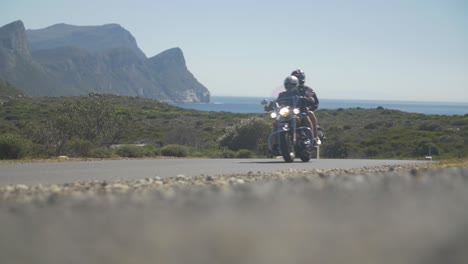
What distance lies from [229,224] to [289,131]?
8.03 metres

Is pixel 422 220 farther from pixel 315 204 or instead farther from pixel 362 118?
pixel 362 118

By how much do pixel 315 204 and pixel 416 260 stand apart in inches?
49.1

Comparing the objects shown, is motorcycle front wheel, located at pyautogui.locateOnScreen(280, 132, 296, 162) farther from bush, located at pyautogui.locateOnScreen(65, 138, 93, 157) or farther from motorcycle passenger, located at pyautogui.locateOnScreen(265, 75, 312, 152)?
bush, located at pyautogui.locateOnScreen(65, 138, 93, 157)

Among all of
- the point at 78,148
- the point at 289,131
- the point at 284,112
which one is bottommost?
the point at 78,148

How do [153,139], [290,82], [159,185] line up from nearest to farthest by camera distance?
[159,185] → [290,82] → [153,139]

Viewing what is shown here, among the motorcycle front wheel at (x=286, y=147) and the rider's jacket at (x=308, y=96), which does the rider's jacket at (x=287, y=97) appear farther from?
the motorcycle front wheel at (x=286, y=147)

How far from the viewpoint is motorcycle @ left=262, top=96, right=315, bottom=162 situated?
12469 millimetres

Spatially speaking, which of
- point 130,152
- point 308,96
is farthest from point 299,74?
point 130,152

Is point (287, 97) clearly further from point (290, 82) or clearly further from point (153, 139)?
point (153, 139)

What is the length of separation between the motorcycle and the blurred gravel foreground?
18.6 feet

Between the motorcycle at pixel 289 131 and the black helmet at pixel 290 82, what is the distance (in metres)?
0.25

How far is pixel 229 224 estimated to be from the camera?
4656 millimetres

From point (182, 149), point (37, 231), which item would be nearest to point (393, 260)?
point (37, 231)

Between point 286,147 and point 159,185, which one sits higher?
point 159,185
